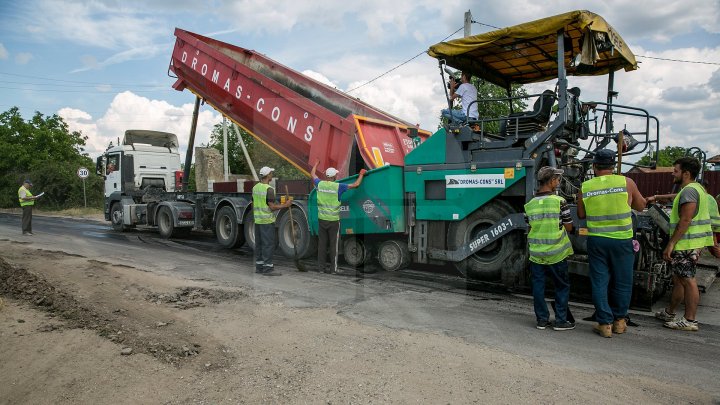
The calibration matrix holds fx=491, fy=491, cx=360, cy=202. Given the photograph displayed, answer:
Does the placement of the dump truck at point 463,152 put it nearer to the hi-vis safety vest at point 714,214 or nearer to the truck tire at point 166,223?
the hi-vis safety vest at point 714,214

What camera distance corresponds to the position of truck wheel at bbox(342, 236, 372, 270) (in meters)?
7.54

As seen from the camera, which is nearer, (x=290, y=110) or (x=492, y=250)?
(x=492, y=250)

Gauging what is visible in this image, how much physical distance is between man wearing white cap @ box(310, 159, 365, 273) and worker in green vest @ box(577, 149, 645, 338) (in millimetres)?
3380

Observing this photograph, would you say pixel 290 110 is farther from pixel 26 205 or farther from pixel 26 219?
pixel 26 219

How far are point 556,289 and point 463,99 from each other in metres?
3.05

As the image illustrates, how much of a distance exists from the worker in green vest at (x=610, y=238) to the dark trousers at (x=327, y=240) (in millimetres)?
3803

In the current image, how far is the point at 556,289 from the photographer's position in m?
4.67

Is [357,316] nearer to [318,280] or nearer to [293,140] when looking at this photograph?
[318,280]

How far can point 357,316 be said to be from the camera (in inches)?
197

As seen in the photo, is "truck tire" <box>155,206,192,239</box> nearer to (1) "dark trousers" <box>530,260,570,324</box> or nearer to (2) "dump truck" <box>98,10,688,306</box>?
(2) "dump truck" <box>98,10,688,306</box>

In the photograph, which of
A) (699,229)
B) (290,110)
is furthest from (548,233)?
(290,110)

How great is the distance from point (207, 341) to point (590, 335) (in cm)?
338

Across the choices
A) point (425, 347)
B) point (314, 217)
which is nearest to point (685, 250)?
point (425, 347)

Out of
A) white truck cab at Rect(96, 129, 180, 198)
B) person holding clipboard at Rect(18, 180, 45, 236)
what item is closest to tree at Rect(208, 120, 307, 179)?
white truck cab at Rect(96, 129, 180, 198)
